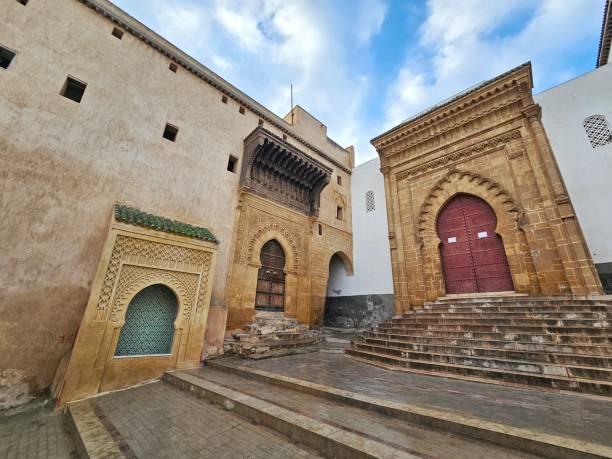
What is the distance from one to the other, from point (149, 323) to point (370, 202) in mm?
10242

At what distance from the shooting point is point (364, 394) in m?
3.18

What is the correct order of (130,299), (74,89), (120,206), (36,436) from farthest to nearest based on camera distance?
(74,89), (120,206), (130,299), (36,436)

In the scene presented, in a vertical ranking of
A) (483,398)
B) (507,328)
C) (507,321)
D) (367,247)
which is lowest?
(483,398)

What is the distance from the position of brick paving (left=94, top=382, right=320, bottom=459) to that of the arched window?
1060mm

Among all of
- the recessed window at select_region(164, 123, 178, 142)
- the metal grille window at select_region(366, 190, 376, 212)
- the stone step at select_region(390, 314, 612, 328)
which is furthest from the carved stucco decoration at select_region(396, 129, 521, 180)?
the recessed window at select_region(164, 123, 178, 142)

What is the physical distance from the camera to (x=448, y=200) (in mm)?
8250

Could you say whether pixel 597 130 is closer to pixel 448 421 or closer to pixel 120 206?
pixel 448 421

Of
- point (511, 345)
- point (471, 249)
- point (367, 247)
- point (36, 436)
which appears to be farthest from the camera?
point (367, 247)

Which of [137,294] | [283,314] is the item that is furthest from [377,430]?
[283,314]

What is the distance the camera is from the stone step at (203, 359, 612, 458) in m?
1.87

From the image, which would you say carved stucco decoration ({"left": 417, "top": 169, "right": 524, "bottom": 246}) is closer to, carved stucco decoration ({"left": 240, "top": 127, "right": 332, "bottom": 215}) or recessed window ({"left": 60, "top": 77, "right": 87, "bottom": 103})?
carved stucco decoration ({"left": 240, "top": 127, "right": 332, "bottom": 215})

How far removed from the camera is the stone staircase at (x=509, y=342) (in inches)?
146

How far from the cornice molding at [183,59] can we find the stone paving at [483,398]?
9.32m

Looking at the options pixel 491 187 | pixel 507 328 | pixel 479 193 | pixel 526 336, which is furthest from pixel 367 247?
pixel 526 336
